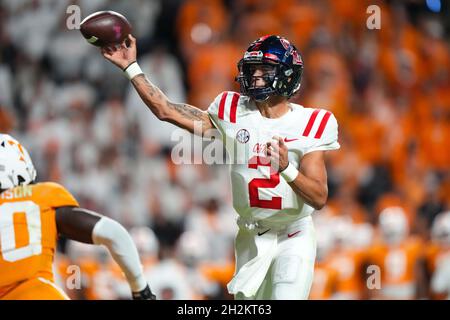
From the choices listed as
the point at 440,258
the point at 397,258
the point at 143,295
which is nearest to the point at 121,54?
the point at 143,295

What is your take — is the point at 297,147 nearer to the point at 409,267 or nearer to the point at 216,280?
the point at 216,280

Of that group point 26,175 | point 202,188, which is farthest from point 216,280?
point 26,175

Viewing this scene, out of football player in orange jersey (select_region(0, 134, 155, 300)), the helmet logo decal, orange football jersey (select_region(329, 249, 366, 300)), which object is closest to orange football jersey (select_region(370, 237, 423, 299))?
orange football jersey (select_region(329, 249, 366, 300))

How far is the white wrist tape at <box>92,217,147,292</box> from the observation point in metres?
4.39

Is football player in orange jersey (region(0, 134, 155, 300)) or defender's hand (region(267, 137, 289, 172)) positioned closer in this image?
football player in orange jersey (region(0, 134, 155, 300))

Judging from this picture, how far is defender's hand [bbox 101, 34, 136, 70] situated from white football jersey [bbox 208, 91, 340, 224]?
0.49 metres

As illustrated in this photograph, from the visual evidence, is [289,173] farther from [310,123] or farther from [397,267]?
[397,267]

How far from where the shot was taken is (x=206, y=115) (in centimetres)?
495

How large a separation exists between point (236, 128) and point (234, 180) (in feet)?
0.82

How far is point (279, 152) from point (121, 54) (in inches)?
38.6

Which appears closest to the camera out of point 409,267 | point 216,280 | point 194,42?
point 216,280

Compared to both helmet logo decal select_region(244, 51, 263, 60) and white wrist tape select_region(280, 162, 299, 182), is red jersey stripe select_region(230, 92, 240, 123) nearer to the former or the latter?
helmet logo decal select_region(244, 51, 263, 60)

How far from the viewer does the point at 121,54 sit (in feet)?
16.0

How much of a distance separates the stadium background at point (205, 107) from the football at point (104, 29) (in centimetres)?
304
